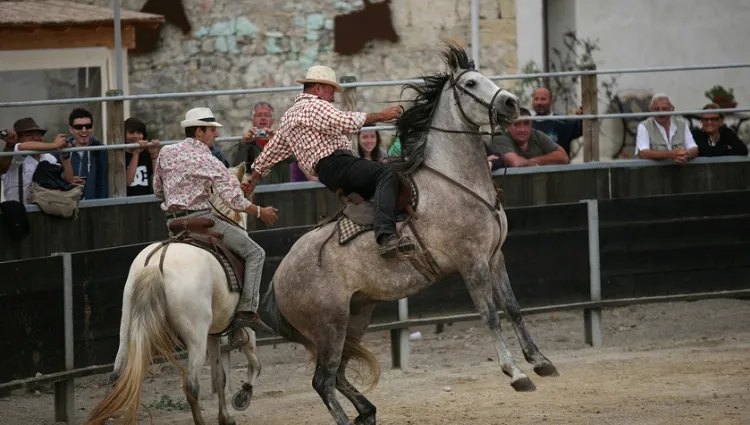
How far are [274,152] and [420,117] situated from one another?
1104mm

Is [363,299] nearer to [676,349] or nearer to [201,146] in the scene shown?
[201,146]

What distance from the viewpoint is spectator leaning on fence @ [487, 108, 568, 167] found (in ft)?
48.9

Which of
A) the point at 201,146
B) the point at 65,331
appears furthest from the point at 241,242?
the point at 65,331

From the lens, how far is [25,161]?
42.0ft

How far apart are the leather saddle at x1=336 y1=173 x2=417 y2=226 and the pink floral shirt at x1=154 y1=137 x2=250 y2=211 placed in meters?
0.95

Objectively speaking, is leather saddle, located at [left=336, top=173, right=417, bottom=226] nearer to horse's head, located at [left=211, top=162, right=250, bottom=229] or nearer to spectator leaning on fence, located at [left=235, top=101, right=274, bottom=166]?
horse's head, located at [left=211, top=162, right=250, bottom=229]

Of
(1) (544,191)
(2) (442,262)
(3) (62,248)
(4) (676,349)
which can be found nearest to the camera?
(2) (442,262)

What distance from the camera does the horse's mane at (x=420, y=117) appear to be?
10469 millimetres

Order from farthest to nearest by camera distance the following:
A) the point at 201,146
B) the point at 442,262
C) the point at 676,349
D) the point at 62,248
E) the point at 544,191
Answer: the point at 544,191 → the point at 676,349 → the point at 62,248 → the point at 201,146 → the point at 442,262

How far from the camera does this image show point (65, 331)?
11758 mm

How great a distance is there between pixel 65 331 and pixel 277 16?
416 inches

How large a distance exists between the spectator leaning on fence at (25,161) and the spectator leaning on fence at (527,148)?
453 cm

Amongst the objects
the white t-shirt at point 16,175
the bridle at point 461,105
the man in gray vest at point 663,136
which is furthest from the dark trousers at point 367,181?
the man in gray vest at point 663,136

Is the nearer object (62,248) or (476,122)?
(476,122)
